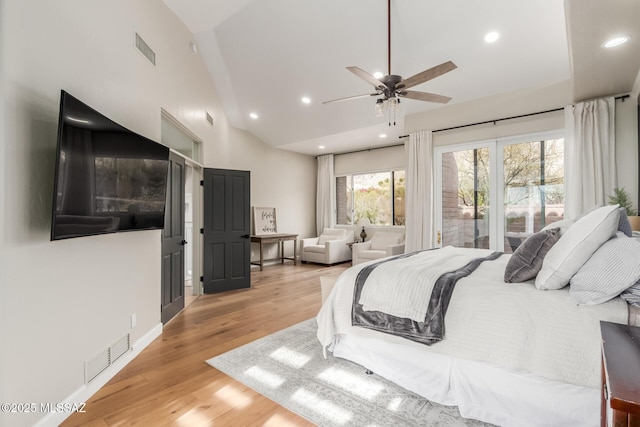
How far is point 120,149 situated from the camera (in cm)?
216

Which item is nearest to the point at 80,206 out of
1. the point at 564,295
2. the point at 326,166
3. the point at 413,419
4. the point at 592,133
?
the point at 413,419

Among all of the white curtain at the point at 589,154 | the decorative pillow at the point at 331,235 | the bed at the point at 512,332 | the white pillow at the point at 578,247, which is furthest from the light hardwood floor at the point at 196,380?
the white curtain at the point at 589,154

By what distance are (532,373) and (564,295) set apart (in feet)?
1.49

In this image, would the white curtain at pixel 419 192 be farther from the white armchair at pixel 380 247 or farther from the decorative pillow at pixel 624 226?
the decorative pillow at pixel 624 226

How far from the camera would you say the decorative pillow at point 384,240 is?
6488 millimetres

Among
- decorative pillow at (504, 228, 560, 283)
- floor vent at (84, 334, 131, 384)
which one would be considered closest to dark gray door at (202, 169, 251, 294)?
floor vent at (84, 334, 131, 384)

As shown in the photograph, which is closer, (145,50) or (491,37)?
(145,50)

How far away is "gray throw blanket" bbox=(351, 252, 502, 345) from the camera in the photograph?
1.86 meters

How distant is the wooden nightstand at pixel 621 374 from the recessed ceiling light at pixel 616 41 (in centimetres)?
265

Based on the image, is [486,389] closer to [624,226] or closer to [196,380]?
[624,226]

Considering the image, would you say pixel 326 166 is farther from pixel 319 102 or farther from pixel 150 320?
pixel 150 320

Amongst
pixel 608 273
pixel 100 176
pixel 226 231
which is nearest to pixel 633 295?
pixel 608 273

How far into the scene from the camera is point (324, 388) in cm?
212

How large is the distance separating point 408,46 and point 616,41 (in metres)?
2.01
